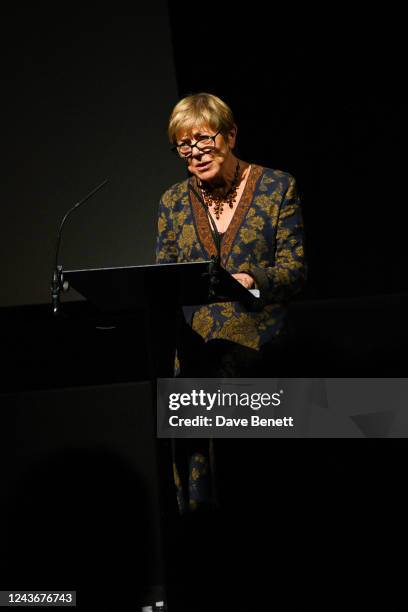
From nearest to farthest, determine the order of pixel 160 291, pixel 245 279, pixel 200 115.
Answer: pixel 160 291 → pixel 245 279 → pixel 200 115

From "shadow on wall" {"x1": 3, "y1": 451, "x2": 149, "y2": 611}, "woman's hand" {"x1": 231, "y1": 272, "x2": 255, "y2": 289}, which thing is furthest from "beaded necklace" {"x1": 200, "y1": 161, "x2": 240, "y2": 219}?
"shadow on wall" {"x1": 3, "y1": 451, "x2": 149, "y2": 611}

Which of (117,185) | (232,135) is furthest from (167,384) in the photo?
(117,185)

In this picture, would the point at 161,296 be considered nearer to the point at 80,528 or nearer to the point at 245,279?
the point at 245,279

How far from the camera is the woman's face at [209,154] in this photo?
1767mm

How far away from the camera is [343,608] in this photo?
5.15 feet

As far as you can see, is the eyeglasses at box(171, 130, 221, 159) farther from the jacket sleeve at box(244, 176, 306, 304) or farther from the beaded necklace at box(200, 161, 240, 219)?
the jacket sleeve at box(244, 176, 306, 304)

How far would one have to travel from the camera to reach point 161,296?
1.47 meters

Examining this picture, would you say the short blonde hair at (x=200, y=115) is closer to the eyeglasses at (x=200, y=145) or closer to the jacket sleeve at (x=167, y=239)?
the eyeglasses at (x=200, y=145)

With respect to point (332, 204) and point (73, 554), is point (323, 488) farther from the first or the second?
point (332, 204)

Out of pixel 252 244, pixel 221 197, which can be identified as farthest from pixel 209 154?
pixel 252 244

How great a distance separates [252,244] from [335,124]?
1.19m

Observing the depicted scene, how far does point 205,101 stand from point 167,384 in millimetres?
776

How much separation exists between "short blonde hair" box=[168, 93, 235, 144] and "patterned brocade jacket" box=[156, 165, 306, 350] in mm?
185

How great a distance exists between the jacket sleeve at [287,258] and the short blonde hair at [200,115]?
0.84ft
